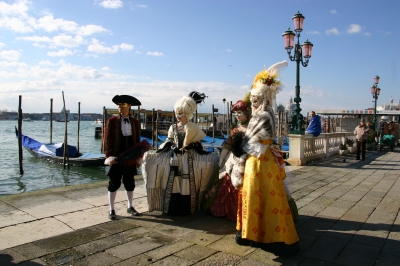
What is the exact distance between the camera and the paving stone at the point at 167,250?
116 inches

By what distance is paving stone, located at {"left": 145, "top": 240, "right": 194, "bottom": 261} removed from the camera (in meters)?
2.96

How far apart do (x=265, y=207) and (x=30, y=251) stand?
7.36 feet

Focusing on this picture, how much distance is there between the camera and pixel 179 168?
164 inches

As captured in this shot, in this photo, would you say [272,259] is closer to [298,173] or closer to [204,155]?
[204,155]

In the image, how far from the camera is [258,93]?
3238mm

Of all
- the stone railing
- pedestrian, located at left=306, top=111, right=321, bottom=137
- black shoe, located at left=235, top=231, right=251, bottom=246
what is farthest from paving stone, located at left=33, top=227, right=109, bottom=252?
pedestrian, located at left=306, top=111, right=321, bottom=137

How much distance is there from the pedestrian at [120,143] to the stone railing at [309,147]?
6324mm

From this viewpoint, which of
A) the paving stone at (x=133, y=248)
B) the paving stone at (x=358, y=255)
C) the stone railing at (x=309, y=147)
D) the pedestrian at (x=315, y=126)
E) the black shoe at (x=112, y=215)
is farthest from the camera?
the pedestrian at (x=315, y=126)

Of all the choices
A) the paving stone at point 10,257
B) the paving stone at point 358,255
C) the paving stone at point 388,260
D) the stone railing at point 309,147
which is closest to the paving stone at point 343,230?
the paving stone at point 358,255

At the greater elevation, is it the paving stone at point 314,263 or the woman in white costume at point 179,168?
the woman in white costume at point 179,168

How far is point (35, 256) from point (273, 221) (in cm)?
220

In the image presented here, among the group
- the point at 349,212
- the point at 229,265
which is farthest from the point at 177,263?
the point at 349,212

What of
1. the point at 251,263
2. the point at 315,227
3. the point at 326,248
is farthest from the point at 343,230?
the point at 251,263

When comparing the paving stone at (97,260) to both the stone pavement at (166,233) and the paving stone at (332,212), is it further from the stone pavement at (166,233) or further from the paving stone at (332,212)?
the paving stone at (332,212)
